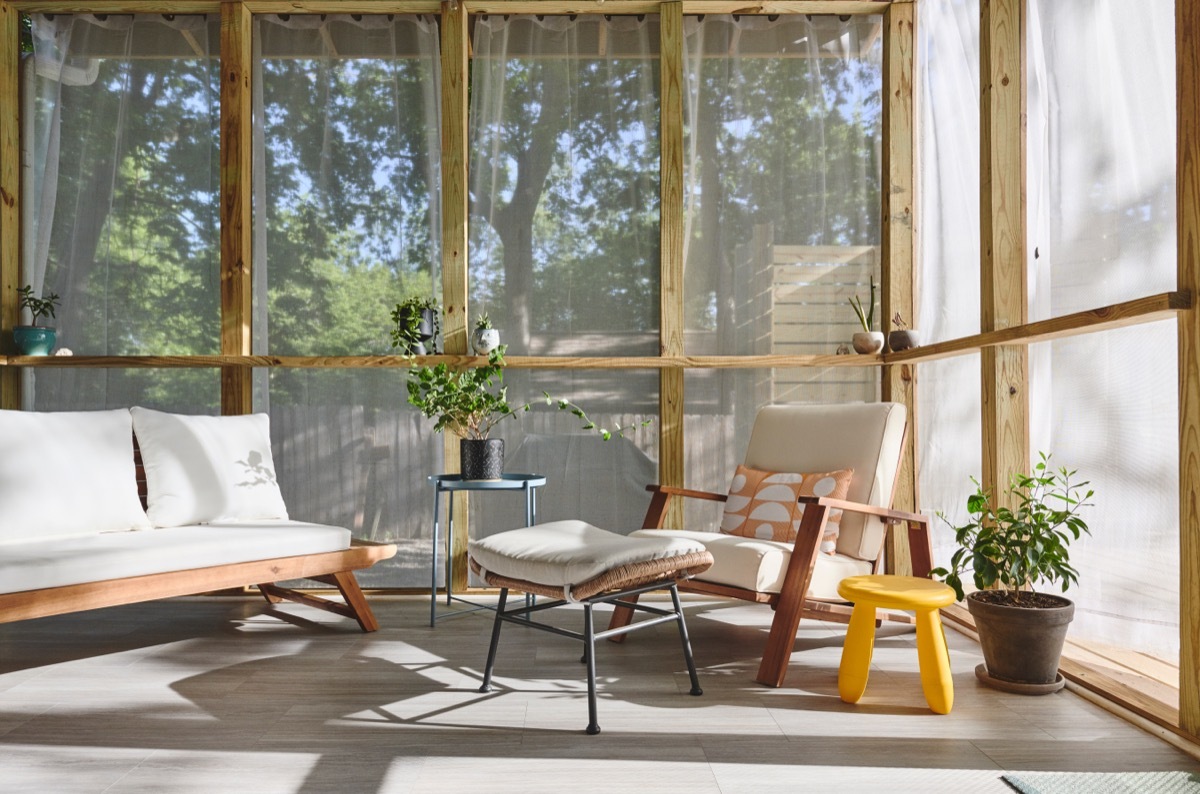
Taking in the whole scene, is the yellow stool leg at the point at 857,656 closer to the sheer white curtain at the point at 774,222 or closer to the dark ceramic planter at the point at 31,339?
the sheer white curtain at the point at 774,222

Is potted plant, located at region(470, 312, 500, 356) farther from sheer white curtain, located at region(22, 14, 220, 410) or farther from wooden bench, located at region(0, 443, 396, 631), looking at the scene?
sheer white curtain, located at region(22, 14, 220, 410)

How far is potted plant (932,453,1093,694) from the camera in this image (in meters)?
2.47

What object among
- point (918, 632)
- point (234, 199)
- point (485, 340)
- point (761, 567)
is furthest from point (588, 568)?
point (234, 199)

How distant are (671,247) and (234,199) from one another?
218cm

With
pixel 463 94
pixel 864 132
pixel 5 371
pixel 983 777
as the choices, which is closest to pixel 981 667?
pixel 983 777

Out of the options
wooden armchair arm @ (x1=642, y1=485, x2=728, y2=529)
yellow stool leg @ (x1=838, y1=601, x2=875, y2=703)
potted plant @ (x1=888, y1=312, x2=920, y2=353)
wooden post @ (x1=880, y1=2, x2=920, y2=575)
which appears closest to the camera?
yellow stool leg @ (x1=838, y1=601, x2=875, y2=703)

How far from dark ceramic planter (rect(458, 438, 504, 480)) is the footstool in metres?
0.91

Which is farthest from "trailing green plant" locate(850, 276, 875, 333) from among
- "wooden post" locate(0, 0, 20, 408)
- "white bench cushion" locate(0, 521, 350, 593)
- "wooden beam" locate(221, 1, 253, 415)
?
"wooden post" locate(0, 0, 20, 408)

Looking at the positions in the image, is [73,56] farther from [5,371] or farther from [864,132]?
[864,132]

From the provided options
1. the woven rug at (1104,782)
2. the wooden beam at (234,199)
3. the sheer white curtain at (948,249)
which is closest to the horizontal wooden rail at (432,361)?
the wooden beam at (234,199)

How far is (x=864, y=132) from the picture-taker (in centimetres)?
404

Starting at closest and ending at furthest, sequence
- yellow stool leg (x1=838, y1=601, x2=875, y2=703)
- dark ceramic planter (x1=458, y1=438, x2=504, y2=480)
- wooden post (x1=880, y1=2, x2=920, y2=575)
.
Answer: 1. yellow stool leg (x1=838, y1=601, x2=875, y2=703)
2. dark ceramic planter (x1=458, y1=438, x2=504, y2=480)
3. wooden post (x1=880, y1=2, x2=920, y2=575)

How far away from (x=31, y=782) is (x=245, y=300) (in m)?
2.48

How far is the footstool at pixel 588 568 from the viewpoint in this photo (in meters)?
2.26
